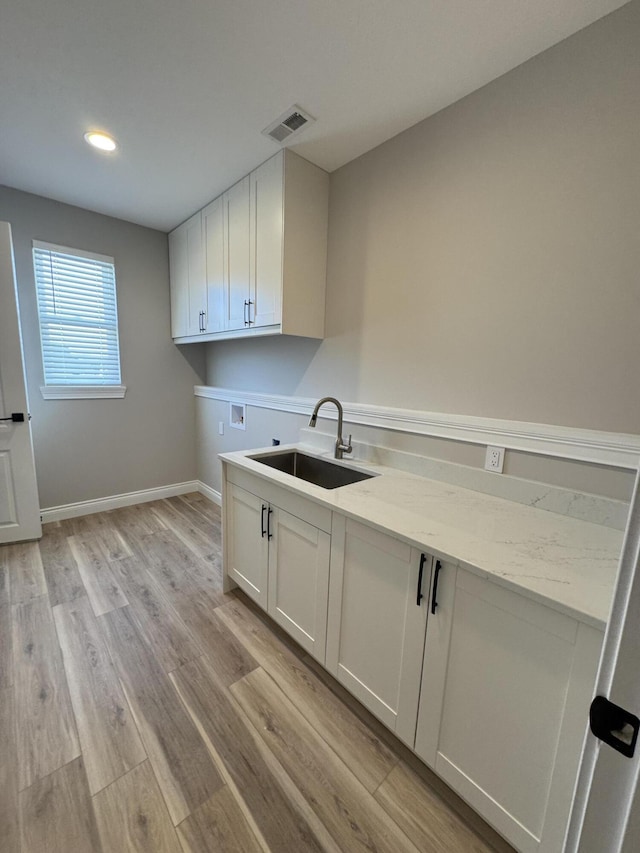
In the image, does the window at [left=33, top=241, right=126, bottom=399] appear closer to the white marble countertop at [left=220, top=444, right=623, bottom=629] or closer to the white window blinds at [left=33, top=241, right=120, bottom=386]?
the white window blinds at [left=33, top=241, right=120, bottom=386]

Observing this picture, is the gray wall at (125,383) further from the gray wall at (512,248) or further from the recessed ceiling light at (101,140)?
the gray wall at (512,248)

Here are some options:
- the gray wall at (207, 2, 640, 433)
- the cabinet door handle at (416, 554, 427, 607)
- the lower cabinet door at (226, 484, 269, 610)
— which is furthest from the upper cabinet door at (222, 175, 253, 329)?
the cabinet door handle at (416, 554, 427, 607)

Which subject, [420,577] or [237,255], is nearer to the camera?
[420,577]

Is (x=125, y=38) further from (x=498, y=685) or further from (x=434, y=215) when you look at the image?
(x=498, y=685)

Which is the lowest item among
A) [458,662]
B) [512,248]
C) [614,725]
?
[458,662]

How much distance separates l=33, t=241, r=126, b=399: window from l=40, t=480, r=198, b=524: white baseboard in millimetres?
980

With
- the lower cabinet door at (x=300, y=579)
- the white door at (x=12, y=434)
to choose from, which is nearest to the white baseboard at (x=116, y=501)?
the white door at (x=12, y=434)

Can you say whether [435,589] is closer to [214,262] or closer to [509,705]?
[509,705]

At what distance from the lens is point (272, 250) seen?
2039mm

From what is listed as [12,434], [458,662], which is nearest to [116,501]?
[12,434]

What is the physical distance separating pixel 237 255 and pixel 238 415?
133 cm

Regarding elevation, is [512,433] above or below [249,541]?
above

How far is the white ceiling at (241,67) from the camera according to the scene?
46.4 inches

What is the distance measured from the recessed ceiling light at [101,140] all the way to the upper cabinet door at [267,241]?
2.51 feet
